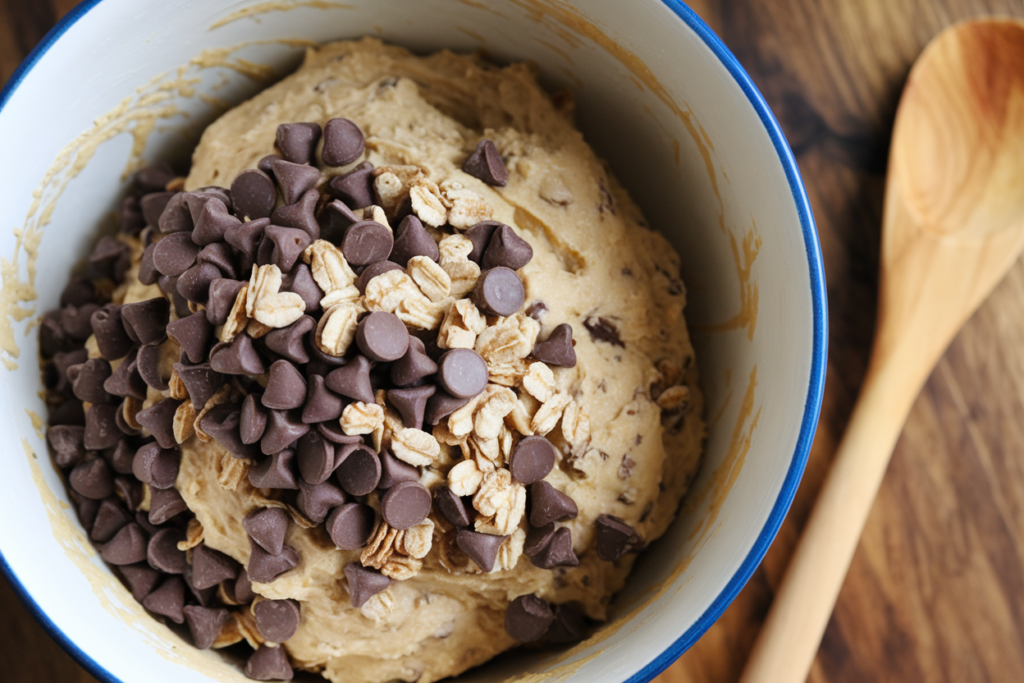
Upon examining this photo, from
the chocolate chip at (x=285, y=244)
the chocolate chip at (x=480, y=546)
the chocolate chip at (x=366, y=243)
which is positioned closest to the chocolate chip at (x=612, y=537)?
the chocolate chip at (x=480, y=546)

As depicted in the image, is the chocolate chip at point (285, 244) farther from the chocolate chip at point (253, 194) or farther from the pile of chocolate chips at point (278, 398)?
the chocolate chip at point (253, 194)

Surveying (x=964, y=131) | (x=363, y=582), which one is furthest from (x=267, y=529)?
(x=964, y=131)

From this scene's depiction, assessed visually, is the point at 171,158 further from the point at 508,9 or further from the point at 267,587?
the point at 267,587

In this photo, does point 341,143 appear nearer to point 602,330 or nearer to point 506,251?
point 506,251

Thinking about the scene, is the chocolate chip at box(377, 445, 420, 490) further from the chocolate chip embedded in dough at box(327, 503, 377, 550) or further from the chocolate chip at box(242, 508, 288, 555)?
the chocolate chip at box(242, 508, 288, 555)

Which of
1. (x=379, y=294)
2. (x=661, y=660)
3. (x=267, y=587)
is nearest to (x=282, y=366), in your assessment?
(x=379, y=294)

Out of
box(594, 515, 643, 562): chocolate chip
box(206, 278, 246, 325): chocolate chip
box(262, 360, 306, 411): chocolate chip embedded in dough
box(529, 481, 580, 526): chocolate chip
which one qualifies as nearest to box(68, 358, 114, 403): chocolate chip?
box(206, 278, 246, 325): chocolate chip
